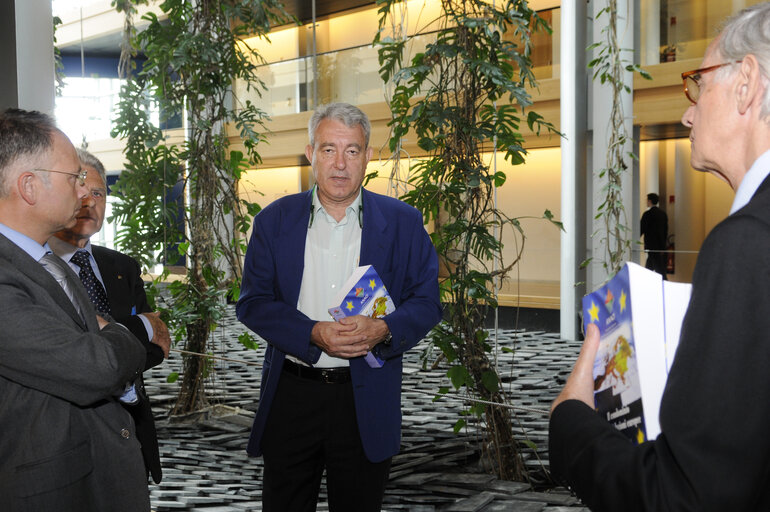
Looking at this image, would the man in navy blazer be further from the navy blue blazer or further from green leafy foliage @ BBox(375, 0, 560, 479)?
green leafy foliage @ BBox(375, 0, 560, 479)

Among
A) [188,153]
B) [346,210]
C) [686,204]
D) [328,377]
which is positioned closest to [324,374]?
[328,377]

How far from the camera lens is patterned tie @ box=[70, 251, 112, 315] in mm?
2662

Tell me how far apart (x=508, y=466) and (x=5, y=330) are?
3.41 metres

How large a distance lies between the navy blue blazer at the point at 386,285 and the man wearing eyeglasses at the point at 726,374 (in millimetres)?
1550

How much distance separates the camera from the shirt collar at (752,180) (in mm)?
1003

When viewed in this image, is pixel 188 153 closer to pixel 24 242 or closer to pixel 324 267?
pixel 324 267

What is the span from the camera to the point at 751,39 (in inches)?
42.3

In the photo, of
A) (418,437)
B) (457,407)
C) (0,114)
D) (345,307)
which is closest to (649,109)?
(457,407)

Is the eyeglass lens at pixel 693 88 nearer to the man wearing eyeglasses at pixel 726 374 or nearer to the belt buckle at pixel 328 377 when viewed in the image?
the man wearing eyeglasses at pixel 726 374

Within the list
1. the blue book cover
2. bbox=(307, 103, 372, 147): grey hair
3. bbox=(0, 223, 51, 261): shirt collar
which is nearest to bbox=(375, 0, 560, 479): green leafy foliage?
bbox=(307, 103, 372, 147): grey hair

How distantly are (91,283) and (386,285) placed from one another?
1.07 meters

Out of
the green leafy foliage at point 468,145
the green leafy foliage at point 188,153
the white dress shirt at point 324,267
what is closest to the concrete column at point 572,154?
the green leafy foliage at point 188,153

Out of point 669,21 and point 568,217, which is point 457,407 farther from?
point 669,21

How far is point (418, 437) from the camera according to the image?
538 centimetres
